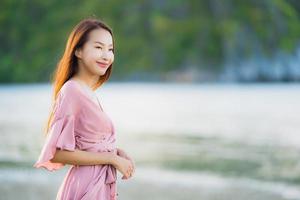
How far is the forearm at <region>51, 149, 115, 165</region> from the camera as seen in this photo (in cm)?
146

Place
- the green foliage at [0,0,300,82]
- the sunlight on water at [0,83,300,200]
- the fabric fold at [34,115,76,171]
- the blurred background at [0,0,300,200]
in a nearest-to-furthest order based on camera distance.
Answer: the fabric fold at [34,115,76,171] → the sunlight on water at [0,83,300,200] → the blurred background at [0,0,300,200] → the green foliage at [0,0,300,82]

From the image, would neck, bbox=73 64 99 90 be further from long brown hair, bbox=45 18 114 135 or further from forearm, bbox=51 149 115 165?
forearm, bbox=51 149 115 165

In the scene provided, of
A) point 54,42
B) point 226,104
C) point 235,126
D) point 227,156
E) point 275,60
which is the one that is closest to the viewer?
point 227,156

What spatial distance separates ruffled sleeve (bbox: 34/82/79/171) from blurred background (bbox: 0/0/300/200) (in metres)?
0.97

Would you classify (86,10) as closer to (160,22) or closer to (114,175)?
(160,22)

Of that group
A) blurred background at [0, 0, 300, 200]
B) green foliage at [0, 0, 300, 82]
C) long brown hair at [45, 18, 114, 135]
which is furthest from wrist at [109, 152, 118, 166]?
green foliage at [0, 0, 300, 82]

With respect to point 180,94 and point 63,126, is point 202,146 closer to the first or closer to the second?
point 63,126

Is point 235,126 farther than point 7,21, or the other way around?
point 7,21

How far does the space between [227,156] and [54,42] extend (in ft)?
81.4

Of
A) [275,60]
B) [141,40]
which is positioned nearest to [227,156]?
[275,60]

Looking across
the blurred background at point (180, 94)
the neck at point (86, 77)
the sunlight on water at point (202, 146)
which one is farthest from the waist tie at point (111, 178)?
the sunlight on water at point (202, 146)

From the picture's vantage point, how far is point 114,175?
1517mm

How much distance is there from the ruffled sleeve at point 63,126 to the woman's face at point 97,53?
0.08m

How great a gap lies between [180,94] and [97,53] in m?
16.5
